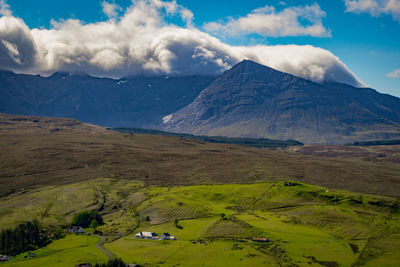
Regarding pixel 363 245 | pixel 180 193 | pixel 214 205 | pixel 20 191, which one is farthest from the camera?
pixel 20 191

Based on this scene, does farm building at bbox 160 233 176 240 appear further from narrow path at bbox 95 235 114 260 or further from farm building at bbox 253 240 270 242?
farm building at bbox 253 240 270 242

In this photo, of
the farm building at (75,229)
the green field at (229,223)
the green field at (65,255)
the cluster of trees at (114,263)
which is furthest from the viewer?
the farm building at (75,229)

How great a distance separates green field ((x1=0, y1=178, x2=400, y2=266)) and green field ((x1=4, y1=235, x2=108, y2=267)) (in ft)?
0.92

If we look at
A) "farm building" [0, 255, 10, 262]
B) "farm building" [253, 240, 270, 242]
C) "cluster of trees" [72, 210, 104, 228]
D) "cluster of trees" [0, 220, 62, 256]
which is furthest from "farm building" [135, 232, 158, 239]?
"farm building" [0, 255, 10, 262]

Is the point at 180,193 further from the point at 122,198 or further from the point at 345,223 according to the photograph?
the point at 345,223

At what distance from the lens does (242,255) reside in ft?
337

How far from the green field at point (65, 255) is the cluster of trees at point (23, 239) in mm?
3288

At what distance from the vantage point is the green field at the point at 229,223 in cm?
10275

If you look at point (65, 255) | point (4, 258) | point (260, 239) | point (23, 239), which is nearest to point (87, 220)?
point (23, 239)

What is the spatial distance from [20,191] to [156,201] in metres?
80.2

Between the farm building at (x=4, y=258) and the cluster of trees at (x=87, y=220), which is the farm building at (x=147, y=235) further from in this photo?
the farm building at (x=4, y=258)

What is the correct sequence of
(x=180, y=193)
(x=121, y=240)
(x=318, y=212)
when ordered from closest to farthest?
(x=121, y=240), (x=318, y=212), (x=180, y=193)

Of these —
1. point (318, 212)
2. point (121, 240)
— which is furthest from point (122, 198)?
point (318, 212)

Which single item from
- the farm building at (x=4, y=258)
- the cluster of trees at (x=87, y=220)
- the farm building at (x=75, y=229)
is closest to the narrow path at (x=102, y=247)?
the farm building at (x=75, y=229)
